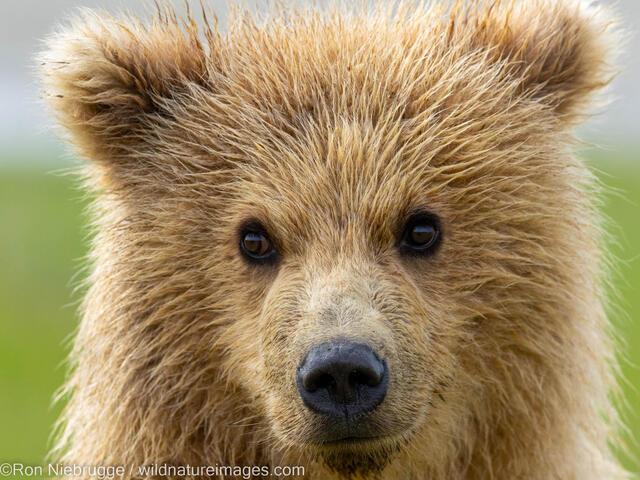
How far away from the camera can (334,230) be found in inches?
196

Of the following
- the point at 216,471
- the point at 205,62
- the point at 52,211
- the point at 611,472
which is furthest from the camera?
the point at 52,211

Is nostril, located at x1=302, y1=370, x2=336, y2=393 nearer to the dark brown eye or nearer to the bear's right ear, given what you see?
the dark brown eye

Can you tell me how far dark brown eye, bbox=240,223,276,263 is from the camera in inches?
204

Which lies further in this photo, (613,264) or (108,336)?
(613,264)

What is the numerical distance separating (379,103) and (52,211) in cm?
1872

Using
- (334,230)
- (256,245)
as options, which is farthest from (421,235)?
(256,245)

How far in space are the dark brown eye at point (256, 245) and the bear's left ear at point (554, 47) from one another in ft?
5.49

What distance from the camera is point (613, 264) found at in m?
5.80

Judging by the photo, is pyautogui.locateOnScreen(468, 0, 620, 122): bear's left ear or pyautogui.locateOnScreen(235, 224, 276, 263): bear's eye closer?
pyautogui.locateOnScreen(235, 224, 276, 263): bear's eye

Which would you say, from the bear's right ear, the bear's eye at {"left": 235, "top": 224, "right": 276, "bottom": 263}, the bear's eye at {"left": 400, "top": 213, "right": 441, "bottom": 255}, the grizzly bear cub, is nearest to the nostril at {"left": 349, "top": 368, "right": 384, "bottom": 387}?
the grizzly bear cub

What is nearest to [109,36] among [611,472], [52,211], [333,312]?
[333,312]

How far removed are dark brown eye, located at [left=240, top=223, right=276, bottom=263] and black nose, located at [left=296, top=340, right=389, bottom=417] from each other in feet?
2.80

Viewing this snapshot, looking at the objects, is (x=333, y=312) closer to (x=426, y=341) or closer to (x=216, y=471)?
(x=426, y=341)

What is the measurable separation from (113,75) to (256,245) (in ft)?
4.11
